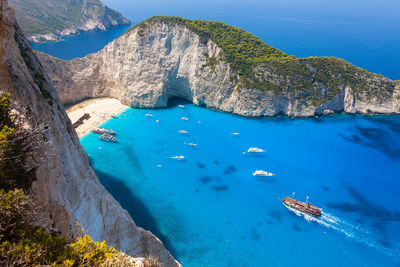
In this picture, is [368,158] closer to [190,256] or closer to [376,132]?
[376,132]

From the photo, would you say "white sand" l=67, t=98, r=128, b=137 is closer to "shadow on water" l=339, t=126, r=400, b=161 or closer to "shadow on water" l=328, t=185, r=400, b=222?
"shadow on water" l=328, t=185, r=400, b=222

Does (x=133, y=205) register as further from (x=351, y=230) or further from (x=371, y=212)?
(x=371, y=212)

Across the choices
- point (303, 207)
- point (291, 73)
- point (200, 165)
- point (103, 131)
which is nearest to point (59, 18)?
point (103, 131)

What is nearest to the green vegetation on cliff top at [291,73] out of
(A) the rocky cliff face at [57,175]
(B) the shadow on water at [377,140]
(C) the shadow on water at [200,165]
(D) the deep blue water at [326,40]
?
(B) the shadow on water at [377,140]

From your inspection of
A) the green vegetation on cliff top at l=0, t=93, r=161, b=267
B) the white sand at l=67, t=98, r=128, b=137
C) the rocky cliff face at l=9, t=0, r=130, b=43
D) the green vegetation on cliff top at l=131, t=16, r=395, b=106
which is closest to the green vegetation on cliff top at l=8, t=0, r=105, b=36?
the rocky cliff face at l=9, t=0, r=130, b=43

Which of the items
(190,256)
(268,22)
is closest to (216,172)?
(190,256)

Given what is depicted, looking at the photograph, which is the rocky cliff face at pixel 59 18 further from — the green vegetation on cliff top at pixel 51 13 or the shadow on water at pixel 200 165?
the shadow on water at pixel 200 165
